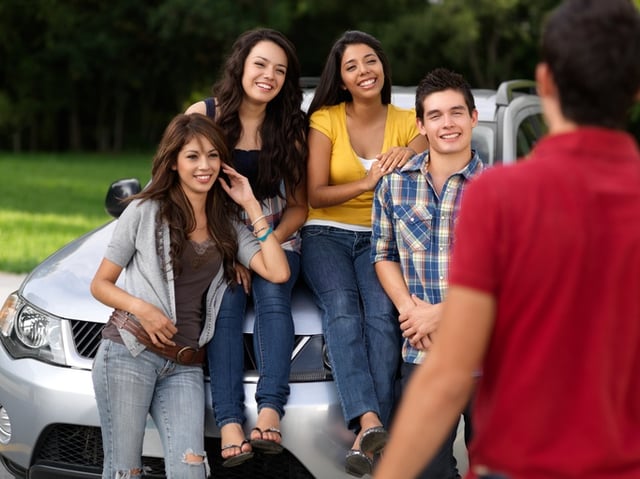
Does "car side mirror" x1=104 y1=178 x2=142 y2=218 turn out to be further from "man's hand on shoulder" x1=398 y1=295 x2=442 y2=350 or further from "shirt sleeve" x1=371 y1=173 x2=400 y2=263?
"man's hand on shoulder" x1=398 y1=295 x2=442 y2=350

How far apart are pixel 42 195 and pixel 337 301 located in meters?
14.0

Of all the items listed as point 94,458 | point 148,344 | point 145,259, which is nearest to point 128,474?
point 94,458

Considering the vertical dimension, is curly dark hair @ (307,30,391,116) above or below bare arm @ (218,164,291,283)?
above

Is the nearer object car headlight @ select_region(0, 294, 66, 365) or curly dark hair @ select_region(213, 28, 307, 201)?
car headlight @ select_region(0, 294, 66, 365)

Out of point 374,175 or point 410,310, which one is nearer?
point 410,310

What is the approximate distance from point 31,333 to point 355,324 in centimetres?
126

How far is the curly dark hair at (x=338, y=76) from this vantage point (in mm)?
4359

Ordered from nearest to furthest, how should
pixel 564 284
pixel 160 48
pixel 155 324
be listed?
1. pixel 564 284
2. pixel 155 324
3. pixel 160 48

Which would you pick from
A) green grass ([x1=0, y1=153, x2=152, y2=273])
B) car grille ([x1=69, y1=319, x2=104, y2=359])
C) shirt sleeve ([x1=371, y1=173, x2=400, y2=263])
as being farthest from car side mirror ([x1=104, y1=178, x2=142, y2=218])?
green grass ([x1=0, y1=153, x2=152, y2=273])

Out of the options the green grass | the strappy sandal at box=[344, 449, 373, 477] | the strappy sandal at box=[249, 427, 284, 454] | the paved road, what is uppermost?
the strappy sandal at box=[249, 427, 284, 454]

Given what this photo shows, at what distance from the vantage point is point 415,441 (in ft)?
5.31

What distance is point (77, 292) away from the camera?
157 inches

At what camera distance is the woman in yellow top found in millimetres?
3576

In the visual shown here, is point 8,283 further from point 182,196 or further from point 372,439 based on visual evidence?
point 372,439
